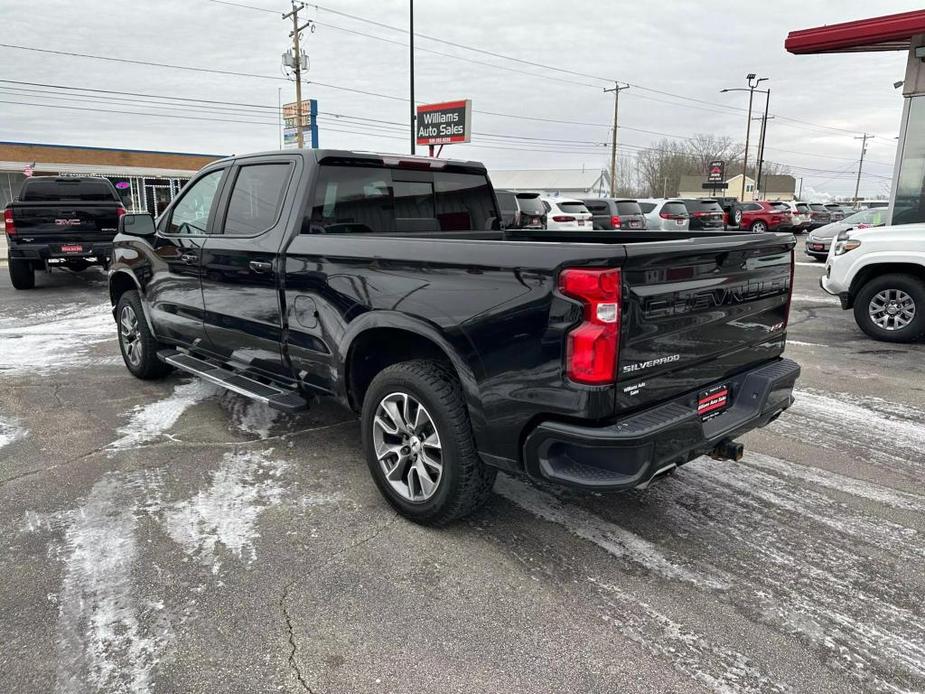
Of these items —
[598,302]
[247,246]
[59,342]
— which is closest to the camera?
[598,302]

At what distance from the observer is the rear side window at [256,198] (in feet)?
13.3

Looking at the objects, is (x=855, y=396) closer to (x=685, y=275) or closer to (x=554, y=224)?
(x=685, y=275)

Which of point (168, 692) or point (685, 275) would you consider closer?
point (168, 692)

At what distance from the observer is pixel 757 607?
2.70 m

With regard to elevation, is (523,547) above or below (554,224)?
below

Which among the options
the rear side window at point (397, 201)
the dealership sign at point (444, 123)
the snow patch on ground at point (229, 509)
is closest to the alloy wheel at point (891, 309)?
the rear side window at point (397, 201)

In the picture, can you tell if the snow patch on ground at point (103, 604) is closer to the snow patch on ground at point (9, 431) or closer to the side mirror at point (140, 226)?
the snow patch on ground at point (9, 431)

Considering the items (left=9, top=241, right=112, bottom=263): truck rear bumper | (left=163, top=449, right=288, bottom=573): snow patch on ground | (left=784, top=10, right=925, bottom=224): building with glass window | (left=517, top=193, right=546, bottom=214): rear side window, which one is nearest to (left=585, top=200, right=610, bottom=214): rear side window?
(left=517, top=193, right=546, bottom=214): rear side window

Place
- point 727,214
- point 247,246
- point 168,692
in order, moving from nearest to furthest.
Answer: point 168,692 < point 247,246 < point 727,214

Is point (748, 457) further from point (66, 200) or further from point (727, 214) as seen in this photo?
point (727, 214)

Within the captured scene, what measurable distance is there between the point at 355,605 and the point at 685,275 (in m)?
1.96

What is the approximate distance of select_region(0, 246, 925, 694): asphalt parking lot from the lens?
236 cm

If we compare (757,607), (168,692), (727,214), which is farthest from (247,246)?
(727,214)

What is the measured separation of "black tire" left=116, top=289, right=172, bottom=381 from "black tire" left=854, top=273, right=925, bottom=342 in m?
7.71
